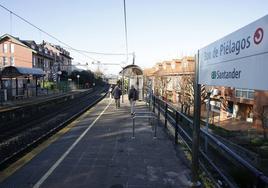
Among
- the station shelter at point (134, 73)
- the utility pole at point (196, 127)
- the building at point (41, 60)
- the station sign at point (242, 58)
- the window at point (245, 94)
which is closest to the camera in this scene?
the station sign at point (242, 58)

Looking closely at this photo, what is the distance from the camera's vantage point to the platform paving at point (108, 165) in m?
5.54

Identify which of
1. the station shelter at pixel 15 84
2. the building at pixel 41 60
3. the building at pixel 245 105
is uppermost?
the building at pixel 41 60

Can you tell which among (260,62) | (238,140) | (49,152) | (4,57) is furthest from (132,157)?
(4,57)

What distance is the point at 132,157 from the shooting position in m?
7.18

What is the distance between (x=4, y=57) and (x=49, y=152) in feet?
182

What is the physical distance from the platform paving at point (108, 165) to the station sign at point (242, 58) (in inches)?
91.2

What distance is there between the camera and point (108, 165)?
6.55 meters

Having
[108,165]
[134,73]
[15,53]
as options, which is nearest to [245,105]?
[134,73]

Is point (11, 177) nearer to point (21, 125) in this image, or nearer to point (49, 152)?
point (49, 152)

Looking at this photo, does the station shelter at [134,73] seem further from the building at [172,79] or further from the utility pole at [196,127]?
the utility pole at [196,127]

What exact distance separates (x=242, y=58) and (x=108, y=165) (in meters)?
4.14

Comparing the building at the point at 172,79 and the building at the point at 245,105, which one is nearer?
the building at the point at 245,105

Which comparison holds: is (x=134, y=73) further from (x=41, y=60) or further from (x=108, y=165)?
(x=41, y=60)

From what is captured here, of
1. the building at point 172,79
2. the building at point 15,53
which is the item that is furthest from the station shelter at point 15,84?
the building at point 15,53
